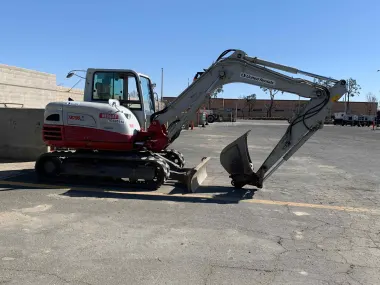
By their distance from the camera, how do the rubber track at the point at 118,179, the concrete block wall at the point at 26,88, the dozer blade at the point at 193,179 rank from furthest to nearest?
the concrete block wall at the point at 26,88 → the rubber track at the point at 118,179 → the dozer blade at the point at 193,179

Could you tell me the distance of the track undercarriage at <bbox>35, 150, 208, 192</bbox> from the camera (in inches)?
342

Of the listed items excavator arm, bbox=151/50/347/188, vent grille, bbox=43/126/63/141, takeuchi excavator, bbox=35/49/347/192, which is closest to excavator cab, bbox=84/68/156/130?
takeuchi excavator, bbox=35/49/347/192

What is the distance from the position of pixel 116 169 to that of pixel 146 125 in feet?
4.72

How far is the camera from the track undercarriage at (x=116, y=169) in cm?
869

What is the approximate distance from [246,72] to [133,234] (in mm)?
4884

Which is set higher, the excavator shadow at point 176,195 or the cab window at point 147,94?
the cab window at point 147,94

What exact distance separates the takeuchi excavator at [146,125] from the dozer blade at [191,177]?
2cm

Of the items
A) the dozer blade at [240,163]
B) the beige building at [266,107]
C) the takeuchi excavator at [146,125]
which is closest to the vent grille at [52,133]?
the takeuchi excavator at [146,125]

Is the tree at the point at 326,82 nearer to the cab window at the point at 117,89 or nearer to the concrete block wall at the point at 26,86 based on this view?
the cab window at the point at 117,89

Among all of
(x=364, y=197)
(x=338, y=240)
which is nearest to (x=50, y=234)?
(x=338, y=240)

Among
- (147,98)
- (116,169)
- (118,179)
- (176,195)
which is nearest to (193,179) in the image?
(176,195)

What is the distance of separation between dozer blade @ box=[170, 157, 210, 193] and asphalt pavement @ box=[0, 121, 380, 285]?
0.23 meters

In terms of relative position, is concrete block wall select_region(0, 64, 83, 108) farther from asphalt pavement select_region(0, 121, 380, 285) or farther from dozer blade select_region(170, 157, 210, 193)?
asphalt pavement select_region(0, 121, 380, 285)

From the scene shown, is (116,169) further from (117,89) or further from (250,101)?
(250,101)
